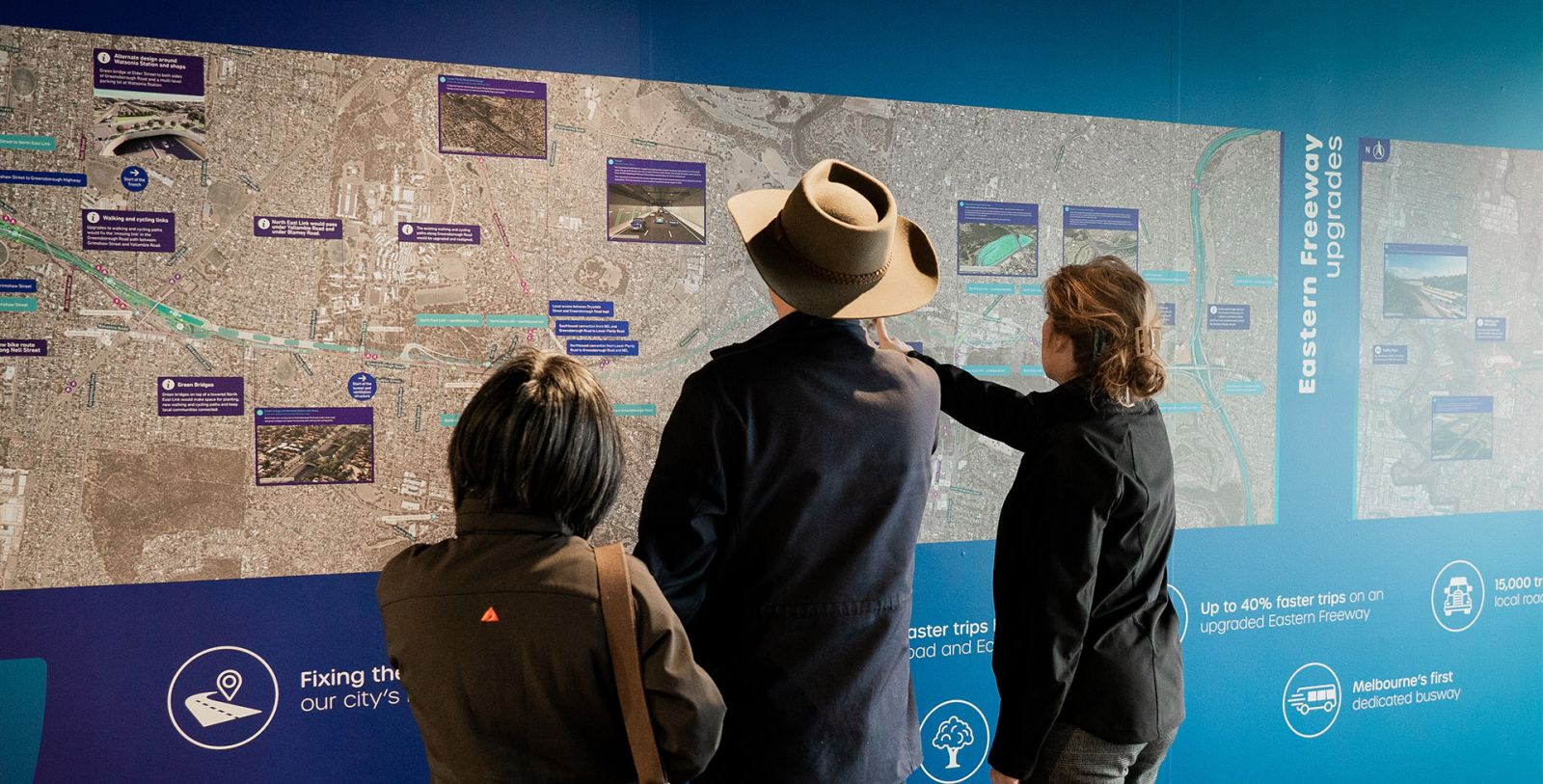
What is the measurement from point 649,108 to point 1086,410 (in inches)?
50.9

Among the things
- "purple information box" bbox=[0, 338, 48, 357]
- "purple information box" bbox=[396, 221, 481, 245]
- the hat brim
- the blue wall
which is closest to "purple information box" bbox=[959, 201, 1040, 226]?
the blue wall

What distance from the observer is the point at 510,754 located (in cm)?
143

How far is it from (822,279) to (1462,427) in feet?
9.07

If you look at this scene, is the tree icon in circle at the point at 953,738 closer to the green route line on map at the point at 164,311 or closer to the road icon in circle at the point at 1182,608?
the road icon in circle at the point at 1182,608

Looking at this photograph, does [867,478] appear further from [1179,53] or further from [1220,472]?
[1179,53]

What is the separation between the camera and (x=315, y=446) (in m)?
2.43

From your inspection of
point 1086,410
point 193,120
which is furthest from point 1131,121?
point 193,120

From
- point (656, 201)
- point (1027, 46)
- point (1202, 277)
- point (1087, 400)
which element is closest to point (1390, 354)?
point (1202, 277)

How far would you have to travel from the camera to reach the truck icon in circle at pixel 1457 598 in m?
3.54

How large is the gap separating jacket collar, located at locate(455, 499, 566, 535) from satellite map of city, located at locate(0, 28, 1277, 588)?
1.12 meters

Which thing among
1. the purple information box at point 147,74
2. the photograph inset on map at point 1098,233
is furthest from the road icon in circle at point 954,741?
the purple information box at point 147,74

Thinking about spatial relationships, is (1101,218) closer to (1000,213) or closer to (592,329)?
(1000,213)

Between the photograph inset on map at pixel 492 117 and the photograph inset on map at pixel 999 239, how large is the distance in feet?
3.76

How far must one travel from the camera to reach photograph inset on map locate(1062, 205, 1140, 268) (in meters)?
3.06
